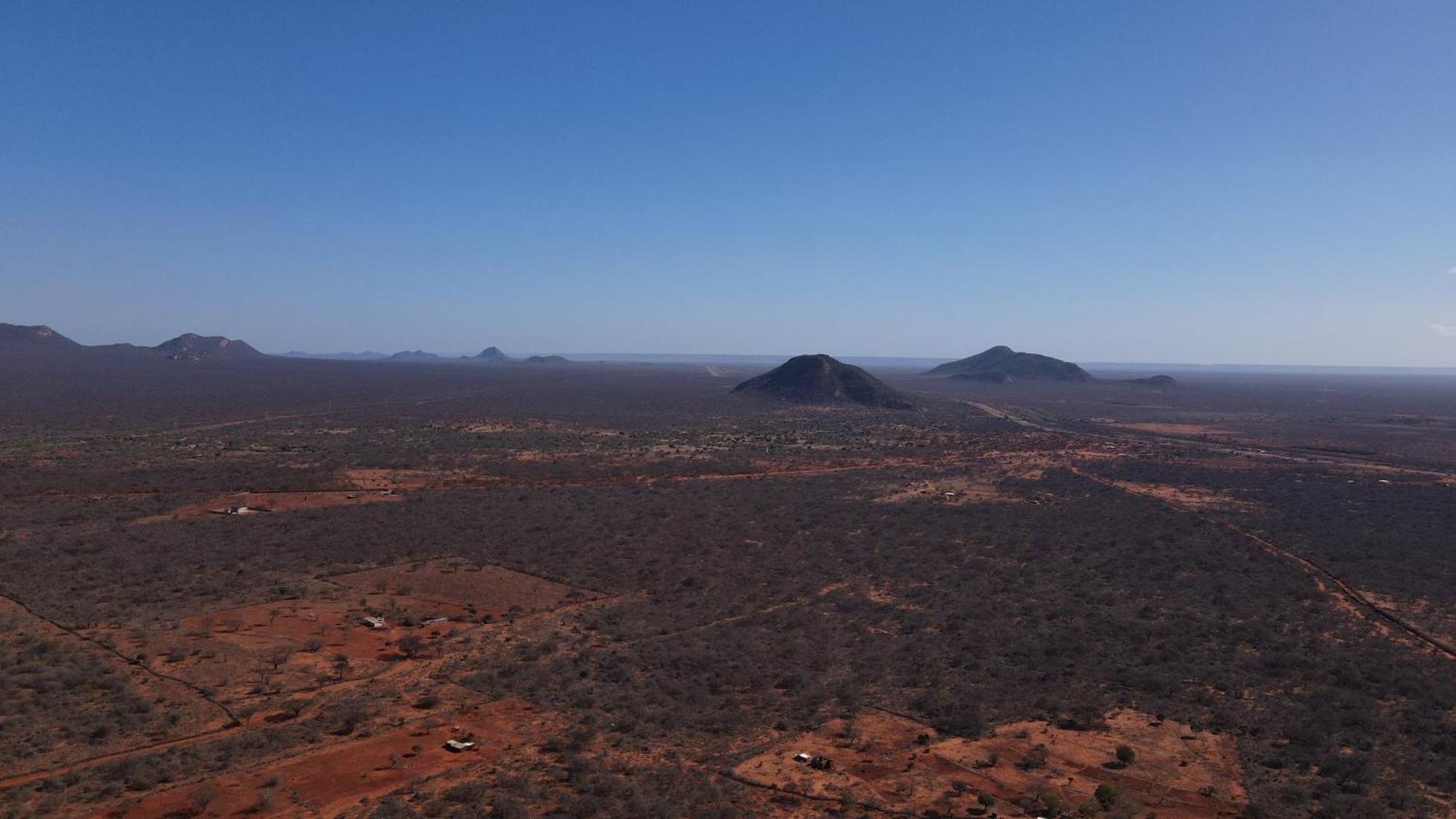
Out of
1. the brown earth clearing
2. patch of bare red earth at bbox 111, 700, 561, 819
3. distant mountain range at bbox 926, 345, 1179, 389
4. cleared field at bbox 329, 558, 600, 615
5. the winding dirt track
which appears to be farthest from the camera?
distant mountain range at bbox 926, 345, 1179, 389

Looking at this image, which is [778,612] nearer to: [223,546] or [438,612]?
[438,612]

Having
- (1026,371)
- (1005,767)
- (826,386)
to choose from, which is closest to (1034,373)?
(1026,371)

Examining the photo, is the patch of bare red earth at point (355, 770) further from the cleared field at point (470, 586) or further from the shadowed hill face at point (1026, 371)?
the shadowed hill face at point (1026, 371)

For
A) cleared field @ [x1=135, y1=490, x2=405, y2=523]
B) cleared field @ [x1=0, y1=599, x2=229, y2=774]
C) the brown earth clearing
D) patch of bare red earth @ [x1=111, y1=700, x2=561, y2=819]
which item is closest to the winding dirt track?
the brown earth clearing

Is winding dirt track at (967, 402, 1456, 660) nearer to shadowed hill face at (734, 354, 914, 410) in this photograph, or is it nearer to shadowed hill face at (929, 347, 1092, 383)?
shadowed hill face at (734, 354, 914, 410)

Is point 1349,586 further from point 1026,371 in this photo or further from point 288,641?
point 1026,371

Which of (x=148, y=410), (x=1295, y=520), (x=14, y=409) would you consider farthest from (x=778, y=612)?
(x=14, y=409)
